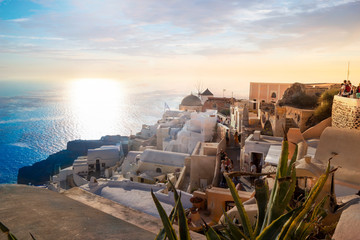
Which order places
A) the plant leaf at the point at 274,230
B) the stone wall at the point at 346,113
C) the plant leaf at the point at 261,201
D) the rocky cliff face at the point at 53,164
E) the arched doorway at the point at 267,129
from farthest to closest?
the rocky cliff face at the point at 53,164 < the arched doorway at the point at 267,129 < the stone wall at the point at 346,113 < the plant leaf at the point at 261,201 < the plant leaf at the point at 274,230

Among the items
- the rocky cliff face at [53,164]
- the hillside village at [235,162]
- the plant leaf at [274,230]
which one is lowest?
the rocky cliff face at [53,164]

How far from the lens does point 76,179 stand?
1714cm

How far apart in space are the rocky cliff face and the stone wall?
18.2 metres

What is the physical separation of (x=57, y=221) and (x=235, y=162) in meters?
9.64

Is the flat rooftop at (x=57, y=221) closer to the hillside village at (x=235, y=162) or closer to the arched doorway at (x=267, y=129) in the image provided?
the hillside village at (x=235, y=162)

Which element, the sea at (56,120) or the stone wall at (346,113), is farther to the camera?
the sea at (56,120)

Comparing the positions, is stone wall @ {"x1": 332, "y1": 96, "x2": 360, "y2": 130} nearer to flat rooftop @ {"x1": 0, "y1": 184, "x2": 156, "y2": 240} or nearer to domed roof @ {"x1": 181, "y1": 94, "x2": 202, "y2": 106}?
flat rooftop @ {"x1": 0, "y1": 184, "x2": 156, "y2": 240}

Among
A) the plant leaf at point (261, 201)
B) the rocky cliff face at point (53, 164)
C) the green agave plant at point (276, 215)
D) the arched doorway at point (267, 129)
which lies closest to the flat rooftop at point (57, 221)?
the green agave plant at point (276, 215)

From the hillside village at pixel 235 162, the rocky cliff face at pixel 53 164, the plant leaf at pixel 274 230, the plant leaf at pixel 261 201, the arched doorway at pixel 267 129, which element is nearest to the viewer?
the plant leaf at pixel 274 230

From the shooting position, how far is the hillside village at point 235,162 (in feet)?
11.1

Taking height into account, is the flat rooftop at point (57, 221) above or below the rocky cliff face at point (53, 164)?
above

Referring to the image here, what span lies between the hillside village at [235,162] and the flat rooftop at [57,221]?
0.52 meters

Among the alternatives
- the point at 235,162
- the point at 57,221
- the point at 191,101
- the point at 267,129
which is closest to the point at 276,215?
the point at 57,221

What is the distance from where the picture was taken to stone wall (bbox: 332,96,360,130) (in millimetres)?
7781
